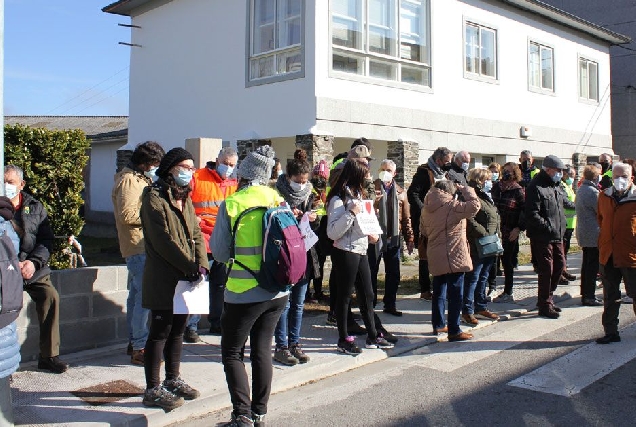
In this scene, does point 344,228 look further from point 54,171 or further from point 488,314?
point 54,171

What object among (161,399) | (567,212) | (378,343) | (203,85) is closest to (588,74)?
(567,212)

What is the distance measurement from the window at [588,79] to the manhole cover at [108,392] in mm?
18685

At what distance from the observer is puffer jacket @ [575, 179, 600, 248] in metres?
8.09

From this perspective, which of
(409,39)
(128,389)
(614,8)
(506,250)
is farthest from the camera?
(614,8)

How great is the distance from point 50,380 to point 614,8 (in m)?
23.8

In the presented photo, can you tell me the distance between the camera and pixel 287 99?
12656 millimetres

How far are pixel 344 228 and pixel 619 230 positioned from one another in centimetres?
302

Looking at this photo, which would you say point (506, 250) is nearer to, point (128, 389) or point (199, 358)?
point (199, 358)

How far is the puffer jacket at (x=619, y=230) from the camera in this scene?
6.34m

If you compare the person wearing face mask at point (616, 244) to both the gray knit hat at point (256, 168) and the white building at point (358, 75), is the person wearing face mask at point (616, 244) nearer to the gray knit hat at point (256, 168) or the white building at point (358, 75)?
the gray knit hat at point (256, 168)

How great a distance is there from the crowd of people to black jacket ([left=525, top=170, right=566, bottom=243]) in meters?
0.02

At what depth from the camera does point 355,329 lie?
6766 millimetres

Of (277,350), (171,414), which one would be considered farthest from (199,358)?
(171,414)

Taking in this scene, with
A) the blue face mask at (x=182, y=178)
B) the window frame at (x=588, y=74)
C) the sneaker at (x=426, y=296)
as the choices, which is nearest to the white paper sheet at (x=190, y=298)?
the blue face mask at (x=182, y=178)
